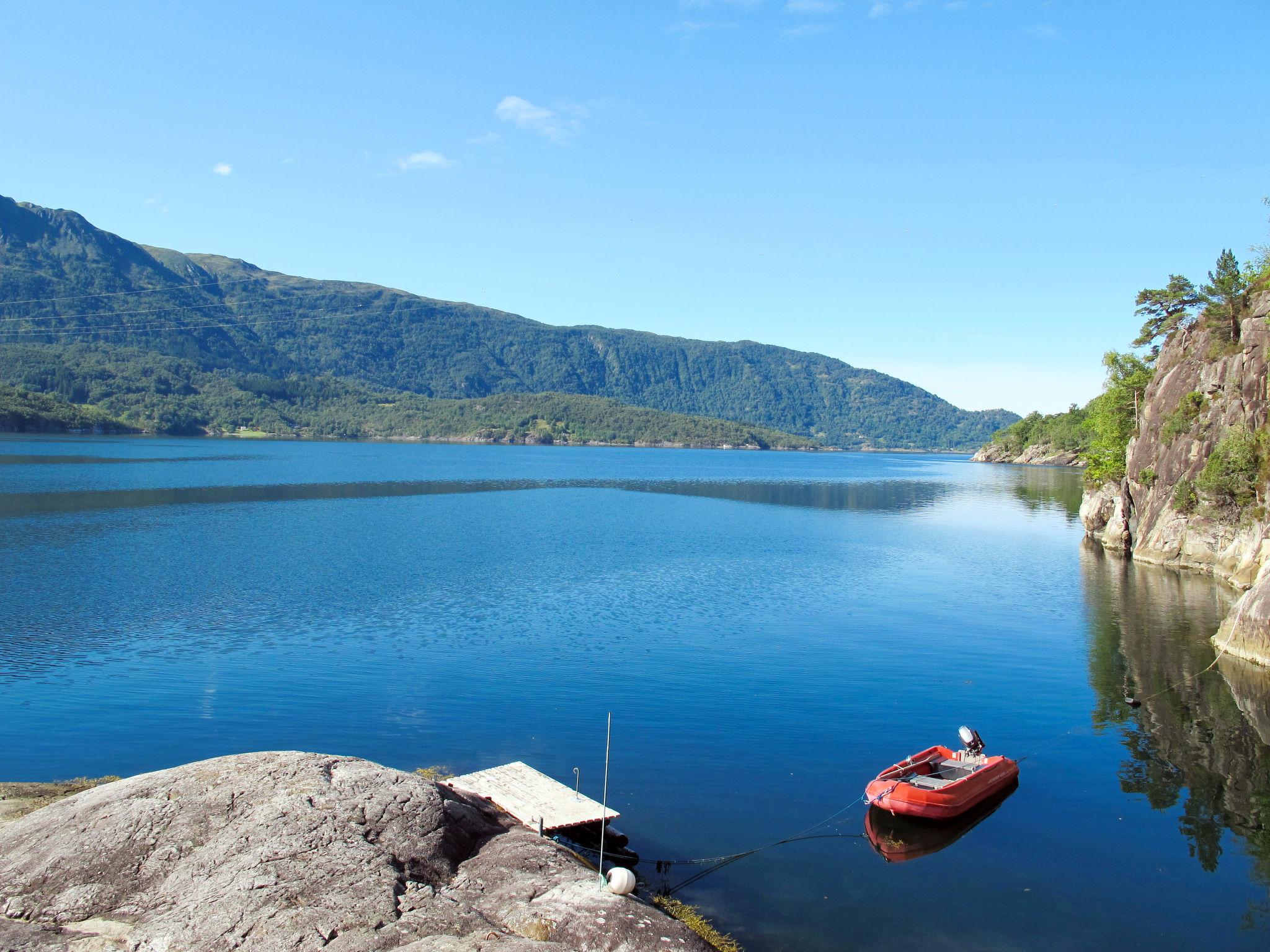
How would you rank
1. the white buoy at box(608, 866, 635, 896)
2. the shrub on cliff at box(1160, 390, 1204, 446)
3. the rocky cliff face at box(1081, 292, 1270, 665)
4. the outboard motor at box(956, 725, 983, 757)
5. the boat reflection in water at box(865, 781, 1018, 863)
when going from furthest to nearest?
the shrub on cliff at box(1160, 390, 1204, 446) → the rocky cliff face at box(1081, 292, 1270, 665) → the outboard motor at box(956, 725, 983, 757) → the boat reflection in water at box(865, 781, 1018, 863) → the white buoy at box(608, 866, 635, 896)

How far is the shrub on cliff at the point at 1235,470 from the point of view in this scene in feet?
168

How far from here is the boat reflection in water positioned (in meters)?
21.0

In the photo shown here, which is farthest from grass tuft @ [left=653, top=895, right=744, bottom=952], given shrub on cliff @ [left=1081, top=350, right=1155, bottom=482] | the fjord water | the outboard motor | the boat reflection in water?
shrub on cliff @ [left=1081, top=350, right=1155, bottom=482]

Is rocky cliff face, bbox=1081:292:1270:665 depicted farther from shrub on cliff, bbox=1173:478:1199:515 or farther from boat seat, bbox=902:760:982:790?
boat seat, bbox=902:760:982:790

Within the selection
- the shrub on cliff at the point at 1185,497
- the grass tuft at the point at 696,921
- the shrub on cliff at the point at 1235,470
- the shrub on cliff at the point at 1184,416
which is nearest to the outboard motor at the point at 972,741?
the grass tuft at the point at 696,921

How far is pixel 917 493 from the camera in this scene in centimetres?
14362

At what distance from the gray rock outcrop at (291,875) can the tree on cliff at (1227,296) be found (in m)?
67.1

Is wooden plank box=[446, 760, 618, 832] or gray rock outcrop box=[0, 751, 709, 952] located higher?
gray rock outcrop box=[0, 751, 709, 952]

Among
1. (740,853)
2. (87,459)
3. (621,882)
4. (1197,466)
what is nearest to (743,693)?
(740,853)

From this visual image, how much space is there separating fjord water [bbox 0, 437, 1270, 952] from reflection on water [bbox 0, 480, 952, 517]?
59.3 feet

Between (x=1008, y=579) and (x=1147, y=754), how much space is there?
3316cm

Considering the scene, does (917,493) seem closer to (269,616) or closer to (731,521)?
(731,521)

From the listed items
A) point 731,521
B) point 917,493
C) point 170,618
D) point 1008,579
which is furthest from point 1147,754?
point 917,493

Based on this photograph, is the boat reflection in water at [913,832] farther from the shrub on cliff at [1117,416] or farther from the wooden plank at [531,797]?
the shrub on cliff at [1117,416]
